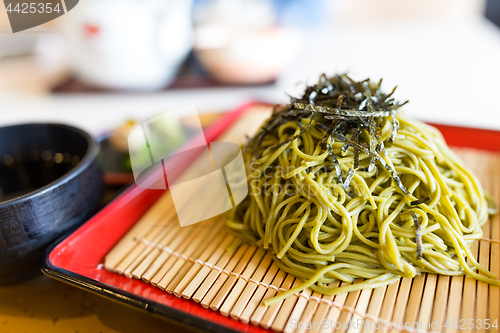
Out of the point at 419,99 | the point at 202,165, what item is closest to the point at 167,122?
the point at 202,165

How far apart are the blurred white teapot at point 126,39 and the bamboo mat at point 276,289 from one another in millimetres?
1764

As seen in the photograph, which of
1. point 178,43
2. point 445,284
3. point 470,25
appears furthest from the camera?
point 470,25

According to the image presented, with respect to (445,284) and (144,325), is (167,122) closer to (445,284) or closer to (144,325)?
(144,325)

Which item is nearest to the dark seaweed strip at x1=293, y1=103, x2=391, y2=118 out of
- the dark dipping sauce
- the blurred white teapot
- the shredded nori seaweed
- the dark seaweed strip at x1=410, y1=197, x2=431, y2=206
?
the shredded nori seaweed

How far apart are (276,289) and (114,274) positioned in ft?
1.93

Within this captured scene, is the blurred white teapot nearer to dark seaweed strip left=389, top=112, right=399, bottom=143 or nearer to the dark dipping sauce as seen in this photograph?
the dark dipping sauce

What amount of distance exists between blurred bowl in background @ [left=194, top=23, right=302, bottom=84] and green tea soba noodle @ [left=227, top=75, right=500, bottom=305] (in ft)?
5.91

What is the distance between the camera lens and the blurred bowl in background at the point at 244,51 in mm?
2943

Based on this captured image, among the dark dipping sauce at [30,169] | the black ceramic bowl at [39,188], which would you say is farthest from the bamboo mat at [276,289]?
the dark dipping sauce at [30,169]

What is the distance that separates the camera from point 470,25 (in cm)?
492

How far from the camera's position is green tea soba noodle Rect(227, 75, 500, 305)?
3.53ft

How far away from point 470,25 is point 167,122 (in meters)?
5.16

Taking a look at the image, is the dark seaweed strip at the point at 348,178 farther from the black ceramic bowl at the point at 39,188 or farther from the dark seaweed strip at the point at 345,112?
the black ceramic bowl at the point at 39,188

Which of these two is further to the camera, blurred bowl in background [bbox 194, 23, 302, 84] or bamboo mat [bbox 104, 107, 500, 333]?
blurred bowl in background [bbox 194, 23, 302, 84]
